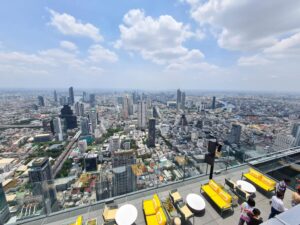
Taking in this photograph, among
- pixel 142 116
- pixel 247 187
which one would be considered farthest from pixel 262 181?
pixel 142 116

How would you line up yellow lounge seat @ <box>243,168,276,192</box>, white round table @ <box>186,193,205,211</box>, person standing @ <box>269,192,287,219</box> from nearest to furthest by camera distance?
person standing @ <box>269,192,287,219</box>
white round table @ <box>186,193,205,211</box>
yellow lounge seat @ <box>243,168,276,192</box>

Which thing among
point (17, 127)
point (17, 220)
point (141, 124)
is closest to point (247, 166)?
point (17, 220)

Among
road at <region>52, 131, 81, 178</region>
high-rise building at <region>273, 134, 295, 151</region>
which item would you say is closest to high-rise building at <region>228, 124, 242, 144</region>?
high-rise building at <region>273, 134, 295, 151</region>

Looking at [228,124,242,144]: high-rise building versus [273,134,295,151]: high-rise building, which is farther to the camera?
[228,124,242,144]: high-rise building

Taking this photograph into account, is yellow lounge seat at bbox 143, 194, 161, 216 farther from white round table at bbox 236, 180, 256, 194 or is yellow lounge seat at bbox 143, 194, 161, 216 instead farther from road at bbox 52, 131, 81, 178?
road at bbox 52, 131, 81, 178

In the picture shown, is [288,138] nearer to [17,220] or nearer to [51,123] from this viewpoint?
[17,220]

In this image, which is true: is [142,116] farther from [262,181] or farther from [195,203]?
[195,203]

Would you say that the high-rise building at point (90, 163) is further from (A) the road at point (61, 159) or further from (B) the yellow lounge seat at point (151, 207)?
(B) the yellow lounge seat at point (151, 207)
